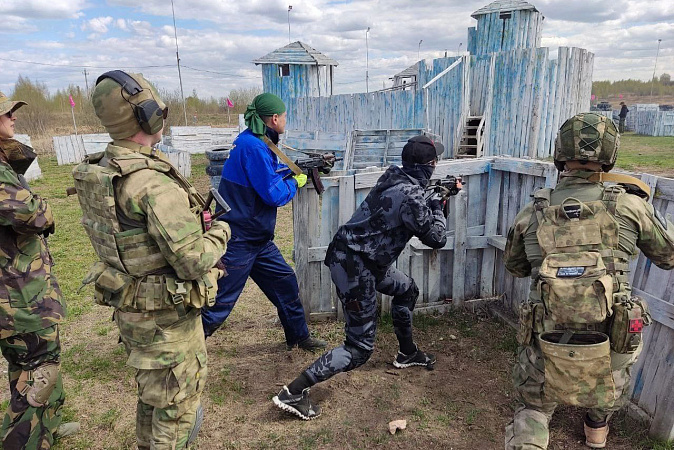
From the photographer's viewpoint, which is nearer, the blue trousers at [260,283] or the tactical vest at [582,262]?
the tactical vest at [582,262]

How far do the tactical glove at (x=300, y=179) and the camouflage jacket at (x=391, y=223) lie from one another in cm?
75

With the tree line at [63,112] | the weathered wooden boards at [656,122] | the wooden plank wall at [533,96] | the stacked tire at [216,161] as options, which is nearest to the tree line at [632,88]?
the weathered wooden boards at [656,122]

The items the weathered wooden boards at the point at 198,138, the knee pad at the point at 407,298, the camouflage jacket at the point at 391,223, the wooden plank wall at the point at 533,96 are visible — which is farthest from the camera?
the weathered wooden boards at the point at 198,138

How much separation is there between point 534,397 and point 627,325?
59 cm

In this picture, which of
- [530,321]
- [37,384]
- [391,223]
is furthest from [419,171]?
[37,384]

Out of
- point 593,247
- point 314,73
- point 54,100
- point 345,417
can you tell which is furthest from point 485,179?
point 54,100

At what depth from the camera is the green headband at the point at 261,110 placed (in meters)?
3.53

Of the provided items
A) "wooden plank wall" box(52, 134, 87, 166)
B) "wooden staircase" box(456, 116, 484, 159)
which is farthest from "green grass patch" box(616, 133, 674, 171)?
"wooden plank wall" box(52, 134, 87, 166)

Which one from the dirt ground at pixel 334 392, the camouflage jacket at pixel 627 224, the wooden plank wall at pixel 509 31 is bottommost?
the dirt ground at pixel 334 392

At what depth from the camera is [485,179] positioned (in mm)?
4391

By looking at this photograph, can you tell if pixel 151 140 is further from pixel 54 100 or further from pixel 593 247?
pixel 54 100

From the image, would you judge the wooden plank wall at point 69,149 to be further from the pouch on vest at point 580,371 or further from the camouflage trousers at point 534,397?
the pouch on vest at point 580,371

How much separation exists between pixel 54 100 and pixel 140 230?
1699 inches

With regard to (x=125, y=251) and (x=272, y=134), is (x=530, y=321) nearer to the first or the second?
(x=125, y=251)
